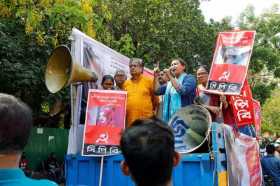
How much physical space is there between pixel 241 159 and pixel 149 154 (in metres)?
4.08

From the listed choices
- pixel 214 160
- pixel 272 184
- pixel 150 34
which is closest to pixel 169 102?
pixel 214 160

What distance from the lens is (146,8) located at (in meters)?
19.2

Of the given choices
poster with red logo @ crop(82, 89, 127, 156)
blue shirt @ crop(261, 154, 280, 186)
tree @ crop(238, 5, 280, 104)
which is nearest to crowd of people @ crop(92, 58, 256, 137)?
poster with red logo @ crop(82, 89, 127, 156)

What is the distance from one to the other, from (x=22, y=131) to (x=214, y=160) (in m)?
3.41

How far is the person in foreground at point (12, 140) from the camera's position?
1.95m

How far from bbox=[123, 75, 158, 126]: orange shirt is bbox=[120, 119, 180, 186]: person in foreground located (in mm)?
4299

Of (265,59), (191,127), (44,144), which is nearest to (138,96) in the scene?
(191,127)

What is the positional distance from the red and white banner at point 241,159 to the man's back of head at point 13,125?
3.76 m

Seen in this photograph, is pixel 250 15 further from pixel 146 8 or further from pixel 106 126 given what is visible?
pixel 106 126

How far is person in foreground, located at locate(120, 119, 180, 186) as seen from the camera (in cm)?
195

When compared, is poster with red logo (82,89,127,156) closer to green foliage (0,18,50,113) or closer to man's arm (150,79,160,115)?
man's arm (150,79,160,115)

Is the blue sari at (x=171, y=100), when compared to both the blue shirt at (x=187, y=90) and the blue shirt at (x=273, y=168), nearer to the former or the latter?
the blue shirt at (x=187, y=90)

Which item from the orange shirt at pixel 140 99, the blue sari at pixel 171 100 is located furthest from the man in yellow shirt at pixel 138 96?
the blue sari at pixel 171 100

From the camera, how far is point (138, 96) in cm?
650
